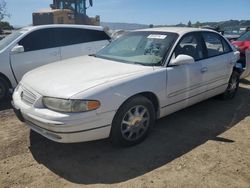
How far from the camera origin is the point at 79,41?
7.45 m

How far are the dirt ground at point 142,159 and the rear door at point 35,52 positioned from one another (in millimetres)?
1749

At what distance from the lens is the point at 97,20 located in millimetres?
23094

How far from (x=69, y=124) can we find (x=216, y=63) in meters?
3.13

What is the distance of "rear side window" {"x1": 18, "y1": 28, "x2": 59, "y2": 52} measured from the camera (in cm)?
652

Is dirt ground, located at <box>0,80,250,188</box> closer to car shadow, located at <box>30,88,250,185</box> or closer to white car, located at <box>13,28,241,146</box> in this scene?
car shadow, located at <box>30,88,250,185</box>

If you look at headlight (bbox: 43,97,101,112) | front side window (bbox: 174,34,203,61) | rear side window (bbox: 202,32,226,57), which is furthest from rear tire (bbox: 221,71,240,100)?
headlight (bbox: 43,97,101,112)

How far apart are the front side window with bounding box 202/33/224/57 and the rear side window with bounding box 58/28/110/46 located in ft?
10.5

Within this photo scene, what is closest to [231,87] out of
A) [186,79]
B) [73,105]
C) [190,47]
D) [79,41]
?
[190,47]

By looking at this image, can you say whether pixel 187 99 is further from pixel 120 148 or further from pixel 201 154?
pixel 120 148

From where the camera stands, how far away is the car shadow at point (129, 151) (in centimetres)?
345

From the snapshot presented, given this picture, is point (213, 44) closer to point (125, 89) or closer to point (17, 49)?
point (125, 89)

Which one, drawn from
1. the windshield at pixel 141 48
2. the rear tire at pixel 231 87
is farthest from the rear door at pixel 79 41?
the rear tire at pixel 231 87

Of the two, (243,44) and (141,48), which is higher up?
(141,48)

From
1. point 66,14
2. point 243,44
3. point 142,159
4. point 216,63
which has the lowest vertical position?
point 142,159
